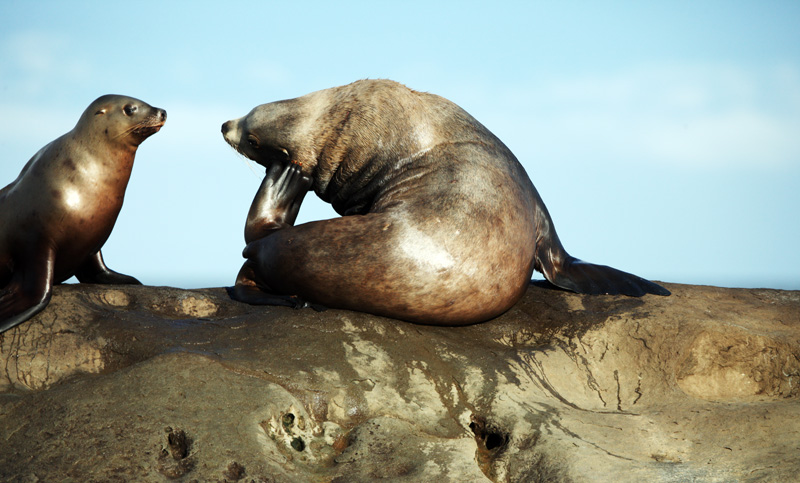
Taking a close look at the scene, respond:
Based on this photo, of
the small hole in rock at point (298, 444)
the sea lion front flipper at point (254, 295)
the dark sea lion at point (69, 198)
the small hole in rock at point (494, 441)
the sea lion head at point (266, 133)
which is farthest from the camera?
the sea lion head at point (266, 133)

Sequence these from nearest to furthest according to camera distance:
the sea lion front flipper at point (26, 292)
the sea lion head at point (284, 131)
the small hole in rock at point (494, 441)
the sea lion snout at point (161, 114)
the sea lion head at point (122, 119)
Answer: the small hole in rock at point (494, 441) → the sea lion front flipper at point (26, 292) → the sea lion head at point (122, 119) → the sea lion snout at point (161, 114) → the sea lion head at point (284, 131)

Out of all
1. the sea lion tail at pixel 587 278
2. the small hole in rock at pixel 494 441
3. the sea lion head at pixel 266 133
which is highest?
the sea lion head at pixel 266 133

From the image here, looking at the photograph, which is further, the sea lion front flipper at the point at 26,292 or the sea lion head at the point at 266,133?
the sea lion head at the point at 266,133

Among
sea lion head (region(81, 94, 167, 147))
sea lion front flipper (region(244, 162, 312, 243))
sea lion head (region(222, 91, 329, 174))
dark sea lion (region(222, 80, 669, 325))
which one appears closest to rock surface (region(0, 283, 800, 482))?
dark sea lion (region(222, 80, 669, 325))

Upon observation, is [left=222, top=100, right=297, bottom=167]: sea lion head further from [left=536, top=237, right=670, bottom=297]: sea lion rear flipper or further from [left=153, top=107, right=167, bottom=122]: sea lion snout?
[left=536, top=237, right=670, bottom=297]: sea lion rear flipper

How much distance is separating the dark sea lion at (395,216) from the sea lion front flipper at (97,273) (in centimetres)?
106

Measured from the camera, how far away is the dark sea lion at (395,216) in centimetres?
524

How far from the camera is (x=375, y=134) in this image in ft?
20.0

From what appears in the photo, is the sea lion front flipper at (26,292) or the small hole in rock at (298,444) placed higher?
the sea lion front flipper at (26,292)

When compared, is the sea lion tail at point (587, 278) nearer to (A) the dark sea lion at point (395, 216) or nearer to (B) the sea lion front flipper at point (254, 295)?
(A) the dark sea lion at point (395, 216)

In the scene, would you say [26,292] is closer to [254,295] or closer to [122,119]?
[122,119]

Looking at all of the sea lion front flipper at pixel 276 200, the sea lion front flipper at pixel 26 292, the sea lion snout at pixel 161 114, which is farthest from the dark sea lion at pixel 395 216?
the sea lion front flipper at pixel 26 292

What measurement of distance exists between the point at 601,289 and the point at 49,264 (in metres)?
4.35

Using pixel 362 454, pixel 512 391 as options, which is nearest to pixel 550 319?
pixel 512 391
